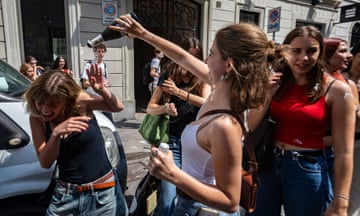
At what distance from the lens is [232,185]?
1.14m

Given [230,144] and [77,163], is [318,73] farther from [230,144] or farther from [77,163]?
[77,163]

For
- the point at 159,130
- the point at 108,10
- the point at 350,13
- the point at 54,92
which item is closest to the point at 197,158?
the point at 54,92

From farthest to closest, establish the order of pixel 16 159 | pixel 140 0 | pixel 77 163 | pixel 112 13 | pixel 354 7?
pixel 354 7
pixel 140 0
pixel 112 13
pixel 16 159
pixel 77 163

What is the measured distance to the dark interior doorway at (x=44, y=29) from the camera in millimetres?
6691

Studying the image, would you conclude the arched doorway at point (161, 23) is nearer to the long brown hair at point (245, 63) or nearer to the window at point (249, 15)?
the window at point (249, 15)

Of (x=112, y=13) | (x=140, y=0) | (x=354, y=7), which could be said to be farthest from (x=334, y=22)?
(x=112, y=13)

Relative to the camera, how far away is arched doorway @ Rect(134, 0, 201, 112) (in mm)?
8273

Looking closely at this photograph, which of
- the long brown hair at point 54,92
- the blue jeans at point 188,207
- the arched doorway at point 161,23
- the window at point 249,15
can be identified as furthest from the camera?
the window at point 249,15

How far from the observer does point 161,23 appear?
8.53 meters

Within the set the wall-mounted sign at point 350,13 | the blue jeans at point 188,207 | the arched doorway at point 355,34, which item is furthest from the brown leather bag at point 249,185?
the arched doorway at point 355,34

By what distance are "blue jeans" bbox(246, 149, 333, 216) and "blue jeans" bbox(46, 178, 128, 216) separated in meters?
1.15

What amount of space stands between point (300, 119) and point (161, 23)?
7.39 metres

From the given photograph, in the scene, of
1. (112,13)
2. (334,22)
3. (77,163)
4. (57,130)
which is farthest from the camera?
(334,22)

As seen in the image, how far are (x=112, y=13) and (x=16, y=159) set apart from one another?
5973 mm
